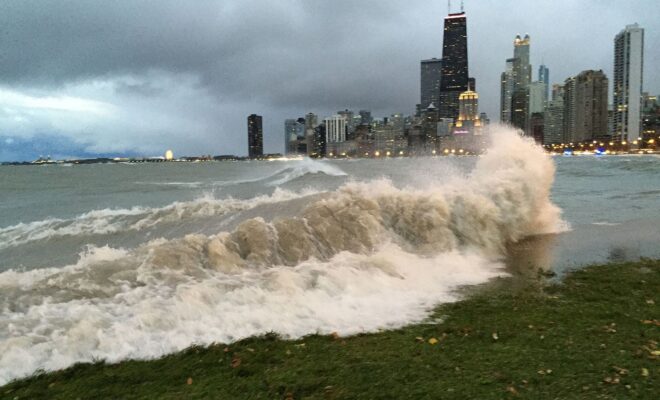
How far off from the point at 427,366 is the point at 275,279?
12.4ft

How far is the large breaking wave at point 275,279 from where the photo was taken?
5.91m

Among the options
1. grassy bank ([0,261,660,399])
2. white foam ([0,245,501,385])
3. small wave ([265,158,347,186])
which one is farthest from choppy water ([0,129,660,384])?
small wave ([265,158,347,186])

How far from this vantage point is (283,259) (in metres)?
9.79

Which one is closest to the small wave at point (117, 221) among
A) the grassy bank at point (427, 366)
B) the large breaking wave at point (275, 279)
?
the large breaking wave at point (275, 279)

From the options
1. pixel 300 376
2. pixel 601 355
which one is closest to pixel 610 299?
pixel 601 355

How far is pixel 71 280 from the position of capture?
7824mm

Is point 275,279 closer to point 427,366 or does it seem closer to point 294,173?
point 427,366

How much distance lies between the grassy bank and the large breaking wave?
0.46 metres

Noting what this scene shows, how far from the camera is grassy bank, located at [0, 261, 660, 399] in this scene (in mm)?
4333

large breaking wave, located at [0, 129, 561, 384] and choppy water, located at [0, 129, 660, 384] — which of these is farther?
choppy water, located at [0, 129, 660, 384]

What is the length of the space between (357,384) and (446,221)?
8434mm

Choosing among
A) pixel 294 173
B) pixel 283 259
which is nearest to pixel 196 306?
pixel 283 259

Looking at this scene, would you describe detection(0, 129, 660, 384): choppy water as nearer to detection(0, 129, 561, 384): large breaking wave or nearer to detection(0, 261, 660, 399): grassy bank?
detection(0, 129, 561, 384): large breaking wave

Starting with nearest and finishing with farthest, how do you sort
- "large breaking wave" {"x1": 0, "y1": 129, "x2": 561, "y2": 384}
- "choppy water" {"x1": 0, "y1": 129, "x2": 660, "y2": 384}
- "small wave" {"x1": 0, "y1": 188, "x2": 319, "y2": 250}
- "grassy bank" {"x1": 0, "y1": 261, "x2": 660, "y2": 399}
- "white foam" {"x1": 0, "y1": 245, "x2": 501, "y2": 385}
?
"grassy bank" {"x1": 0, "y1": 261, "x2": 660, "y2": 399} → "white foam" {"x1": 0, "y1": 245, "x2": 501, "y2": 385} → "large breaking wave" {"x1": 0, "y1": 129, "x2": 561, "y2": 384} → "choppy water" {"x1": 0, "y1": 129, "x2": 660, "y2": 384} → "small wave" {"x1": 0, "y1": 188, "x2": 319, "y2": 250}
